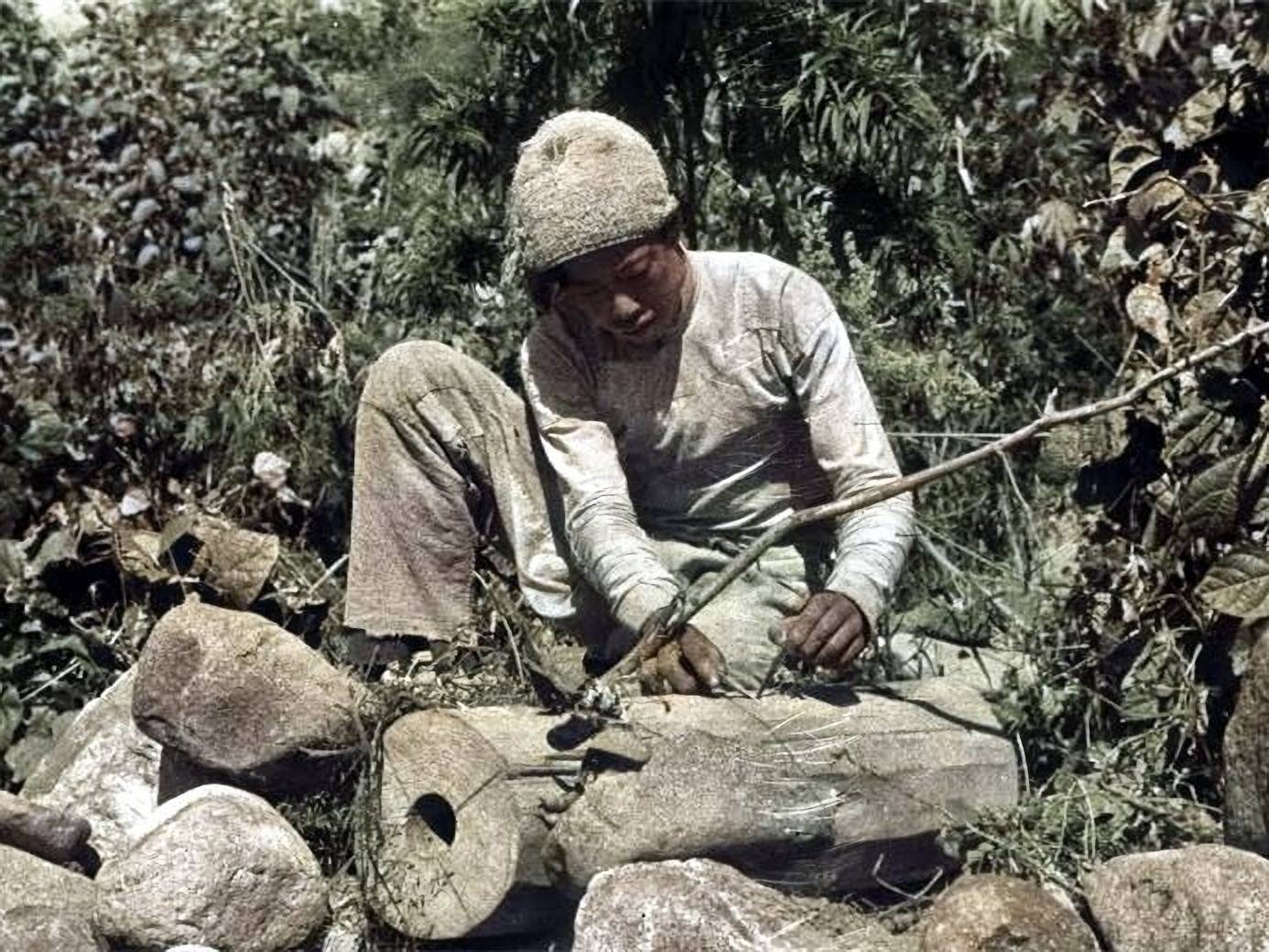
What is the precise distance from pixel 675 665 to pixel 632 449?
693mm

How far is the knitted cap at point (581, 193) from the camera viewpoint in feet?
16.8

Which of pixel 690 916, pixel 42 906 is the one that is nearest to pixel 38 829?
pixel 42 906

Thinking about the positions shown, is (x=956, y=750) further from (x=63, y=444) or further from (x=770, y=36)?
(x=63, y=444)

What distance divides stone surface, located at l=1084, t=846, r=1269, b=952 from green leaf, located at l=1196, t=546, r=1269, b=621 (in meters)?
0.75

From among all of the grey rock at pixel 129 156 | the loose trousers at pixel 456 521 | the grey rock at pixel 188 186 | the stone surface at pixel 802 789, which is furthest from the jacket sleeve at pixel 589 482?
the grey rock at pixel 129 156

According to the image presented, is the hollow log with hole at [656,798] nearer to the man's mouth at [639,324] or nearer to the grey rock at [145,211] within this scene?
the man's mouth at [639,324]

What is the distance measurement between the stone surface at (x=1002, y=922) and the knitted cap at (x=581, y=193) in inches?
63.4

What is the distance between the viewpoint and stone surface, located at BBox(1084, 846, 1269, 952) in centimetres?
466

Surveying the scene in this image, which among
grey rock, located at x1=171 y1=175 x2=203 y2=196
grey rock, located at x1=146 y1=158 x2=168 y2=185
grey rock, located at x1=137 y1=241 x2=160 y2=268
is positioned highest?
grey rock, located at x1=146 y1=158 x2=168 y2=185

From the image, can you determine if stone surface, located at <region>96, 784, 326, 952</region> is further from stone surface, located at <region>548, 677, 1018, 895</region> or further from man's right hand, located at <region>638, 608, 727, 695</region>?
man's right hand, located at <region>638, 608, 727, 695</region>

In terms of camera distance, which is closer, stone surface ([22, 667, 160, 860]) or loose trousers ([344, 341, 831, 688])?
loose trousers ([344, 341, 831, 688])

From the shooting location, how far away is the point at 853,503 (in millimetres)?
5191

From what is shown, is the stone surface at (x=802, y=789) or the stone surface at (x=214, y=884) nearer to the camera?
the stone surface at (x=802, y=789)

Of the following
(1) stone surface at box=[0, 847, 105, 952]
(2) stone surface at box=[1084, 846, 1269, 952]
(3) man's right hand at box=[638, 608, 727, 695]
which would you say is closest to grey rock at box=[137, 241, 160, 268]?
(1) stone surface at box=[0, 847, 105, 952]
